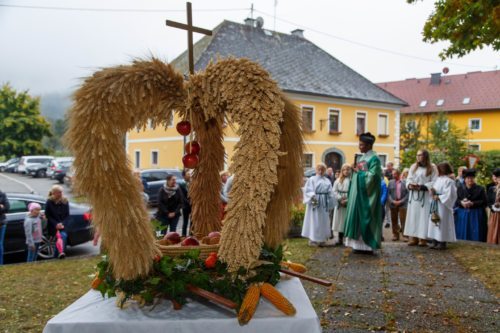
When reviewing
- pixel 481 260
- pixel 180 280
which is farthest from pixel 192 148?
pixel 481 260

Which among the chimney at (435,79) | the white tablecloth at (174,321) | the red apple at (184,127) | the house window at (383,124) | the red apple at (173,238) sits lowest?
the white tablecloth at (174,321)

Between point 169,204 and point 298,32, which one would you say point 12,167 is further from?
point 169,204

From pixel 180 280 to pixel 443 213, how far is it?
7662 mm

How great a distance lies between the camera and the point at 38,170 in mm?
38812

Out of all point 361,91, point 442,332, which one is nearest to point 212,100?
point 442,332

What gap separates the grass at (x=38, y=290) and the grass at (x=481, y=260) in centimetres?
544

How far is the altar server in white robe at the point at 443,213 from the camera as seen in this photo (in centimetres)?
901

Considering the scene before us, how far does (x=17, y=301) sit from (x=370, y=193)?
569 centimetres

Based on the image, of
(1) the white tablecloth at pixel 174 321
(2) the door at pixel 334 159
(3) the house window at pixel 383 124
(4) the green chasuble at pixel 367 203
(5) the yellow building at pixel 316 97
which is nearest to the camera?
(1) the white tablecloth at pixel 174 321

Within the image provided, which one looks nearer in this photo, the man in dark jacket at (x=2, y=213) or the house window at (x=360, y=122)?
the man in dark jacket at (x=2, y=213)

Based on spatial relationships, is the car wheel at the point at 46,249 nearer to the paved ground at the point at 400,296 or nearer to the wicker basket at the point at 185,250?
the paved ground at the point at 400,296

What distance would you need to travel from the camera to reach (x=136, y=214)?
8.66 feet

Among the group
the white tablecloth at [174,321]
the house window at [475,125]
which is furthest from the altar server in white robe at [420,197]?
the house window at [475,125]

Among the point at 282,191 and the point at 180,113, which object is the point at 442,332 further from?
the point at 180,113
